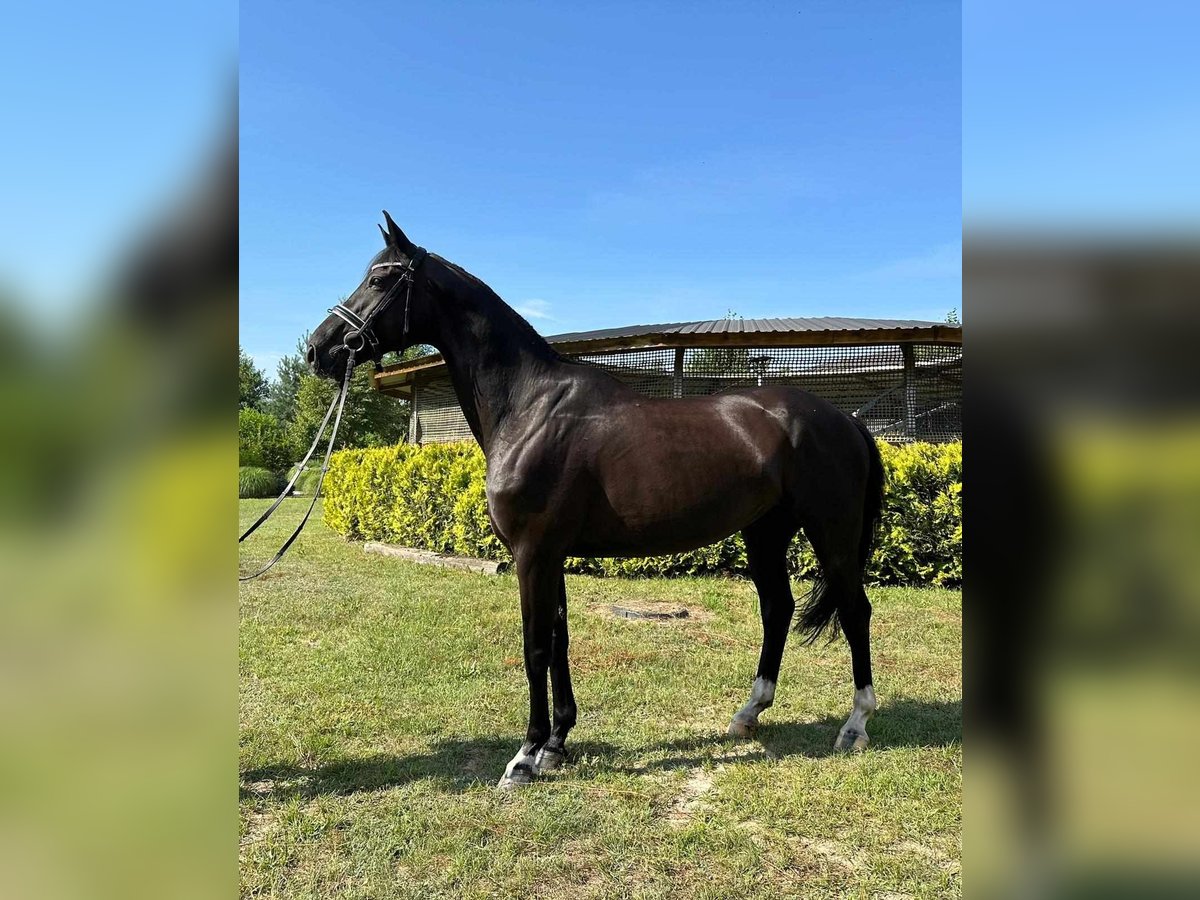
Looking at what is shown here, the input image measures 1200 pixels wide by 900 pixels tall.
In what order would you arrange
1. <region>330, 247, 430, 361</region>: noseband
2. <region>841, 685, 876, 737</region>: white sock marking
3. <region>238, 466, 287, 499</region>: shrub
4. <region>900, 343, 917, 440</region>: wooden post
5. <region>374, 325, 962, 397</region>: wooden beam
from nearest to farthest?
<region>330, 247, 430, 361</region>: noseband
<region>841, 685, 876, 737</region>: white sock marking
<region>374, 325, 962, 397</region>: wooden beam
<region>900, 343, 917, 440</region>: wooden post
<region>238, 466, 287, 499</region>: shrub

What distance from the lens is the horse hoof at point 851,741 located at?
12.0 feet

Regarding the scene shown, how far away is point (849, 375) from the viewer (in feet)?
32.3

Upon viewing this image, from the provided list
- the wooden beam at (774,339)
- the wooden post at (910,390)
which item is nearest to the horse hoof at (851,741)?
the wooden beam at (774,339)

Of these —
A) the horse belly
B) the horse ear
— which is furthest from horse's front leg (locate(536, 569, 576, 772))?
the horse ear

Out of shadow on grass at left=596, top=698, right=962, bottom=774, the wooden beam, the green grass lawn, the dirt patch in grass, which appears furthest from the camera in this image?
the wooden beam

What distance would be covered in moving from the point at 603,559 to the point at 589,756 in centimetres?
537

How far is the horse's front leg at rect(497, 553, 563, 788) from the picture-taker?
3.38 meters

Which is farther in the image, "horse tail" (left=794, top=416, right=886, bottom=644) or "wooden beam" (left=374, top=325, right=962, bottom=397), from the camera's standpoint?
"wooden beam" (left=374, top=325, right=962, bottom=397)

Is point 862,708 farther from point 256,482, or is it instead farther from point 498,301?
point 256,482

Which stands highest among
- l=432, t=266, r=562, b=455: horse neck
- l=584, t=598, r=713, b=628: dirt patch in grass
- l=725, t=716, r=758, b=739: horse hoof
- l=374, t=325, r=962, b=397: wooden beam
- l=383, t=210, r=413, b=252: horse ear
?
l=374, t=325, r=962, b=397: wooden beam

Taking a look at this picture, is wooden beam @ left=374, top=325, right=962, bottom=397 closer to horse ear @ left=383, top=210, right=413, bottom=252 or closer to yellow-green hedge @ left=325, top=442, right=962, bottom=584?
yellow-green hedge @ left=325, top=442, right=962, bottom=584

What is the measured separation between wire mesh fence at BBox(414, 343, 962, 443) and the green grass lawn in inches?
162
